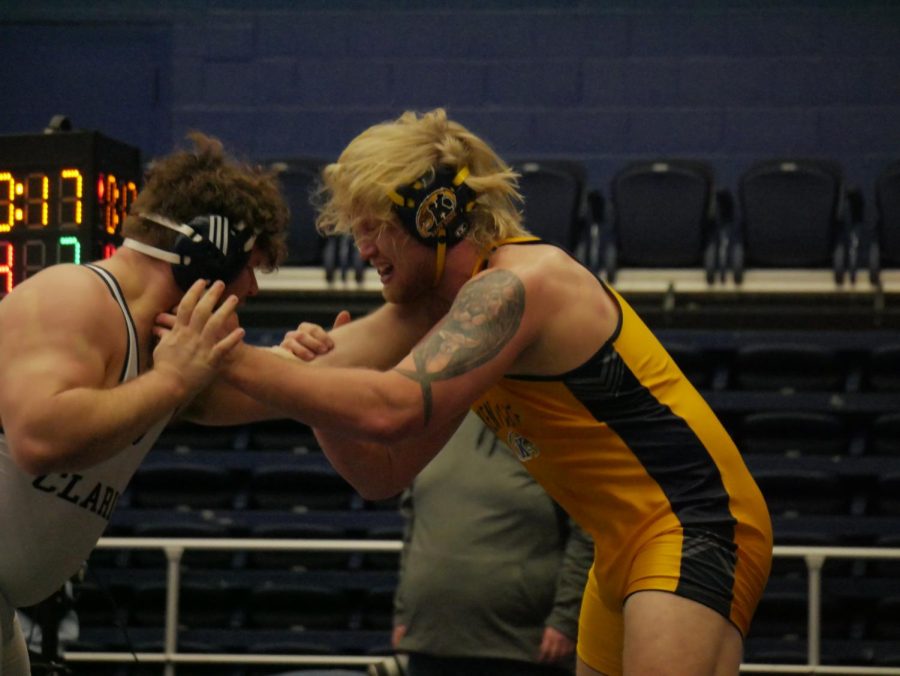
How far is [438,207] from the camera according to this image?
2709mm

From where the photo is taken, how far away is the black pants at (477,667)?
3.95 meters

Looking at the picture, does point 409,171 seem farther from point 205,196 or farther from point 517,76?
point 517,76

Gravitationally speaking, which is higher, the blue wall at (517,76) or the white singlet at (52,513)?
the blue wall at (517,76)

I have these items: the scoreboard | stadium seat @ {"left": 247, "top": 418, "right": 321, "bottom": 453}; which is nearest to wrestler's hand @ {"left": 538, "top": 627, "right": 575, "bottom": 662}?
the scoreboard

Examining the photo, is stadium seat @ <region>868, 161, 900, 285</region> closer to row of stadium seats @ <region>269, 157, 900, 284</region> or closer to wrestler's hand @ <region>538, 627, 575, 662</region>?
row of stadium seats @ <region>269, 157, 900, 284</region>

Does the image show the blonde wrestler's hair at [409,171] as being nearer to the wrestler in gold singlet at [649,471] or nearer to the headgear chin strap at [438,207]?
the headgear chin strap at [438,207]

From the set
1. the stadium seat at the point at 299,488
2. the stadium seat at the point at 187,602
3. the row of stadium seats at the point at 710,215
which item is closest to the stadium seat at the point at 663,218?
the row of stadium seats at the point at 710,215

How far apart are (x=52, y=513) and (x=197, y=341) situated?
55 cm

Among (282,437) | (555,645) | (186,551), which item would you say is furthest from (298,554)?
(555,645)

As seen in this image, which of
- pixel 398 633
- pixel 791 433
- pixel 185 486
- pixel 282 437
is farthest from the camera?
pixel 282 437

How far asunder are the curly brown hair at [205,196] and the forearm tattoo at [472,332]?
57cm

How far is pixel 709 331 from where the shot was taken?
824cm

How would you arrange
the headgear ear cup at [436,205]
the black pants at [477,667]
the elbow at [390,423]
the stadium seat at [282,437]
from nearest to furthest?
the elbow at [390,423], the headgear ear cup at [436,205], the black pants at [477,667], the stadium seat at [282,437]

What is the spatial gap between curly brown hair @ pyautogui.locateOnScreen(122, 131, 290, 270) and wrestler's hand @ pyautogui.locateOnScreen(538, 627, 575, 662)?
57.6 inches
